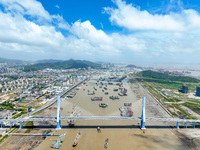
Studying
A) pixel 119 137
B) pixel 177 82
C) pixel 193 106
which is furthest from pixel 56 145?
pixel 177 82

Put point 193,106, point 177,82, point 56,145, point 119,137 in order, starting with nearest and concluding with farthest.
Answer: point 56,145, point 119,137, point 193,106, point 177,82

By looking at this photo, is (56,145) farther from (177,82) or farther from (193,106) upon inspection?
(177,82)

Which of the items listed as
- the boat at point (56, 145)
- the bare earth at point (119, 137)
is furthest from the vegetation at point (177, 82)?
the boat at point (56, 145)

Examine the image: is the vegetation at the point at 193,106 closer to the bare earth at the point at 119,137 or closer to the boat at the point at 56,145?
the bare earth at the point at 119,137

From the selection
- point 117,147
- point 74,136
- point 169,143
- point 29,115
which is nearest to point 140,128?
point 169,143

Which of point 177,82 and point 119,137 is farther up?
point 177,82

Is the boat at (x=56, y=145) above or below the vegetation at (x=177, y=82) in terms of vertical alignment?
below

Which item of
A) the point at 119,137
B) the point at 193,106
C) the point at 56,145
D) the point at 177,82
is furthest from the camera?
the point at 177,82

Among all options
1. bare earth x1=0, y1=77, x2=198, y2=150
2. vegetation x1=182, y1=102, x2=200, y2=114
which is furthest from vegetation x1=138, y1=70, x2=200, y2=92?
bare earth x1=0, y1=77, x2=198, y2=150

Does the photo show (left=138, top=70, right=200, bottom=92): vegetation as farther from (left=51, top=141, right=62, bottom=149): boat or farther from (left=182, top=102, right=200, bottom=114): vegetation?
(left=51, top=141, right=62, bottom=149): boat

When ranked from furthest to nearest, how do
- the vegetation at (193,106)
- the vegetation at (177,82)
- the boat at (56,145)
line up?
1. the vegetation at (177,82)
2. the vegetation at (193,106)
3. the boat at (56,145)

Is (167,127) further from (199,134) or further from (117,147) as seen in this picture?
(117,147)
